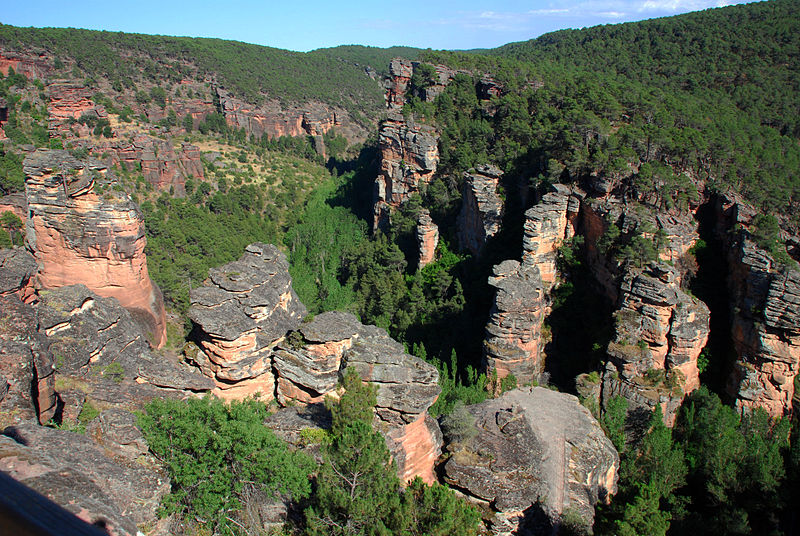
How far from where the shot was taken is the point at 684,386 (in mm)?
27656

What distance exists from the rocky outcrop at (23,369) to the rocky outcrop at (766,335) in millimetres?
29965

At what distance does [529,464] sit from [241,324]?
1158 cm

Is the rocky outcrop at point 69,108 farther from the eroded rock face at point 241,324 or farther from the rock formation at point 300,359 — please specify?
the rock formation at point 300,359

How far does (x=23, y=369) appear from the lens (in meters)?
12.7

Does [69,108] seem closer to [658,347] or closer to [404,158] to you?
[404,158]

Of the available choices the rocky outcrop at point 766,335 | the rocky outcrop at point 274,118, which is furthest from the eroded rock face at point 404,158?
the rocky outcrop at point 274,118

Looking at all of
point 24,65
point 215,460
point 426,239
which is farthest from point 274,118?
point 215,460

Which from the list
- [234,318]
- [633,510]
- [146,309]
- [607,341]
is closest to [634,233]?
[607,341]

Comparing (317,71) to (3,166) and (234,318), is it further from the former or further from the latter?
(234,318)

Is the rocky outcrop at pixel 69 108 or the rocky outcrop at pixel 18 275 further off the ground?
the rocky outcrop at pixel 69 108

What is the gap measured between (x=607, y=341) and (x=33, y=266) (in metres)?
27.3

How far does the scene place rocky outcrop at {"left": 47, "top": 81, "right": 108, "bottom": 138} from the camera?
5264cm

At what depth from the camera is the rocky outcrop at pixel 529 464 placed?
1723cm

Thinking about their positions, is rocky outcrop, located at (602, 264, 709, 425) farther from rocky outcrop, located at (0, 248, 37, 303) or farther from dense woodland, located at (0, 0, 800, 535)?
rocky outcrop, located at (0, 248, 37, 303)
